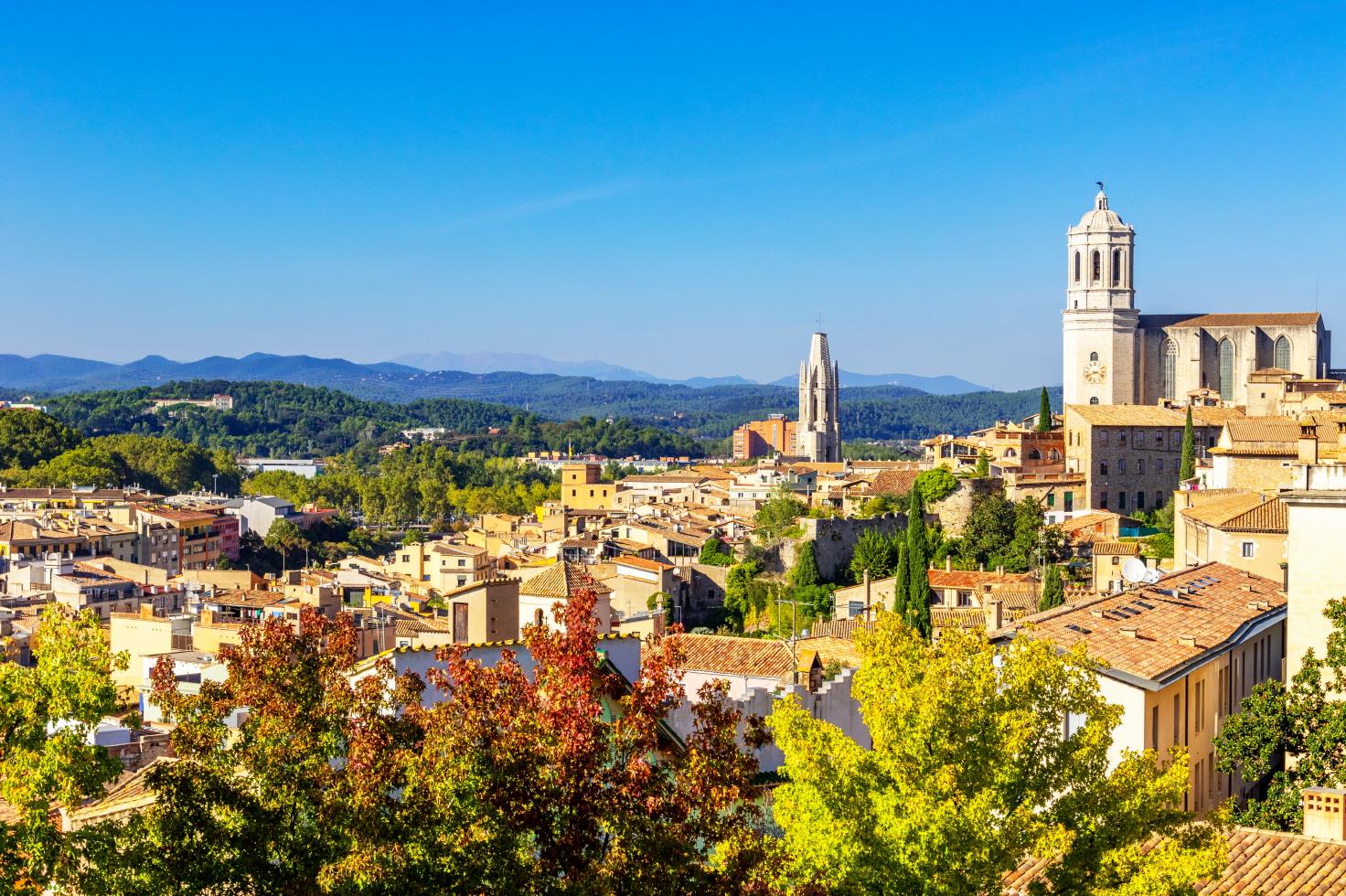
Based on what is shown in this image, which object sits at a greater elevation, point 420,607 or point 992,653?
point 992,653

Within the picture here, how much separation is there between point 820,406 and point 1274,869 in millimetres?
158227

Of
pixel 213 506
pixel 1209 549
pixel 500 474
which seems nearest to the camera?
pixel 1209 549

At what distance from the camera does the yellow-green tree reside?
1027cm

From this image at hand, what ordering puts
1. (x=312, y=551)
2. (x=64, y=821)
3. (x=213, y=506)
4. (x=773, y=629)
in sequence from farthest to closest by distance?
(x=213, y=506), (x=312, y=551), (x=773, y=629), (x=64, y=821)

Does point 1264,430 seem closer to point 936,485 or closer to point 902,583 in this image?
point 936,485

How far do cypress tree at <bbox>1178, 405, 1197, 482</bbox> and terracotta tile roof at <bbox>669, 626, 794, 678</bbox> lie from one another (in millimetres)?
30023

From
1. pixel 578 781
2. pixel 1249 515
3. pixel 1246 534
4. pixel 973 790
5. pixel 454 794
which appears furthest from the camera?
pixel 1249 515

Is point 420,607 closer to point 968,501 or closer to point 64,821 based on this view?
point 968,501

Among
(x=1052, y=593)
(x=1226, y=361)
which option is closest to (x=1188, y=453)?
(x=1052, y=593)

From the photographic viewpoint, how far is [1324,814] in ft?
44.2

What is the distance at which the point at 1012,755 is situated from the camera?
36.7ft

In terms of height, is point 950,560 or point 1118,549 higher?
point 1118,549

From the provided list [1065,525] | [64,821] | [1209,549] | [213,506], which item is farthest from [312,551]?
[64,821]

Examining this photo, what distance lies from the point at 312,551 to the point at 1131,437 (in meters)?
40.9
